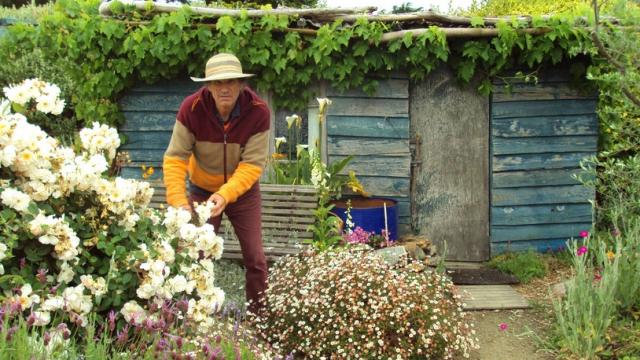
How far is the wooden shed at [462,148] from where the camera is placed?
25.5 feet

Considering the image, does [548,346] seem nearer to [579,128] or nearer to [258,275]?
[258,275]

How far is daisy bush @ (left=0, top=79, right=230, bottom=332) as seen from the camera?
2775mm

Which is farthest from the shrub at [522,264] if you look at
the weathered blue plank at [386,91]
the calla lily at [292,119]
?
the calla lily at [292,119]

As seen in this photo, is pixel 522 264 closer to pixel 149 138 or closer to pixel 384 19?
pixel 384 19

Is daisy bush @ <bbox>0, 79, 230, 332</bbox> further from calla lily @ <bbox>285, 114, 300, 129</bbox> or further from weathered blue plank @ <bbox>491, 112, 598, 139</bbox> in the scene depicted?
weathered blue plank @ <bbox>491, 112, 598, 139</bbox>

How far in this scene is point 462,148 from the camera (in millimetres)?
7891

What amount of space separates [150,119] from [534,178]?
4331mm

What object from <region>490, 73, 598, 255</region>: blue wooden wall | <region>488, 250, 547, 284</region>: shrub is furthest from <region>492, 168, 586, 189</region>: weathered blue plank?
<region>488, 250, 547, 284</region>: shrub

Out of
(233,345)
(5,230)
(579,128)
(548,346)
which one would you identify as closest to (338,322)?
(233,345)

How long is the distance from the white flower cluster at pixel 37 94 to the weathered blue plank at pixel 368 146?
463 centimetres

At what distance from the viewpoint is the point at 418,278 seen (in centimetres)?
510

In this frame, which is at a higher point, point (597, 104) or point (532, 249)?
point (597, 104)

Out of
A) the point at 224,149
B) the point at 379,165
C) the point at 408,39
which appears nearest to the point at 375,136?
the point at 379,165

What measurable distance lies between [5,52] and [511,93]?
625cm
